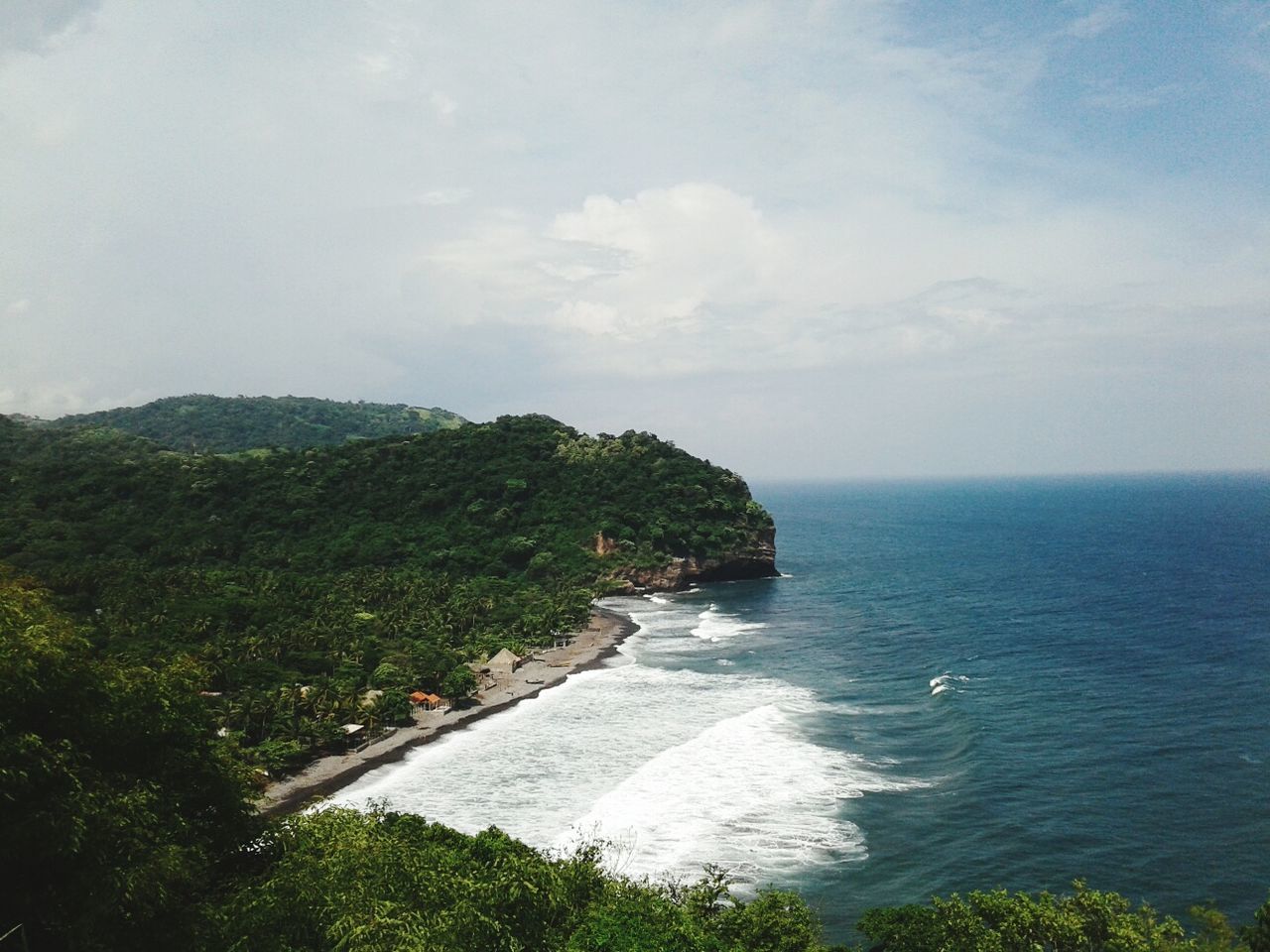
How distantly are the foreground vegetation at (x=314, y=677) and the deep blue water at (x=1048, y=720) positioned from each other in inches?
283

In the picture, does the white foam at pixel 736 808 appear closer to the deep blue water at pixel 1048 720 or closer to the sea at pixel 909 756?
the sea at pixel 909 756

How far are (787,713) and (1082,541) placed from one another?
125 meters

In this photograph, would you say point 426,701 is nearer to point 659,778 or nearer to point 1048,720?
point 659,778

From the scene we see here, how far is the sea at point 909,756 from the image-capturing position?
36750mm

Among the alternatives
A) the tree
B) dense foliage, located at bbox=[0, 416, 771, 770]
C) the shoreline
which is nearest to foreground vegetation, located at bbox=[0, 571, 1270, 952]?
the shoreline

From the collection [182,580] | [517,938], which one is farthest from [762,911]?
[182,580]

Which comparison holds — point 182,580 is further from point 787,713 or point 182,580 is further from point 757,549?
point 757,549

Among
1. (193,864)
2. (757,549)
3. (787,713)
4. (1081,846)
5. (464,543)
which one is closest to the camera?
(193,864)

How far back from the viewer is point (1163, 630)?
78.6 meters

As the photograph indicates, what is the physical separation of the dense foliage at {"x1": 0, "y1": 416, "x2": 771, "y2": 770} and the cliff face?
5.81 feet

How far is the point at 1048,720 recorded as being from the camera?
55938 mm

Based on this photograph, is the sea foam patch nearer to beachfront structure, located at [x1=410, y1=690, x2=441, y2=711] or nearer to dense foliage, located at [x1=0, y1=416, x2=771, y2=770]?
beachfront structure, located at [x1=410, y1=690, x2=441, y2=711]

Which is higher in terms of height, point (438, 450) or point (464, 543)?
point (438, 450)

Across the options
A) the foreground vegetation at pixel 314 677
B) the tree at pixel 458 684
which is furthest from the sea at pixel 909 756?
the foreground vegetation at pixel 314 677
